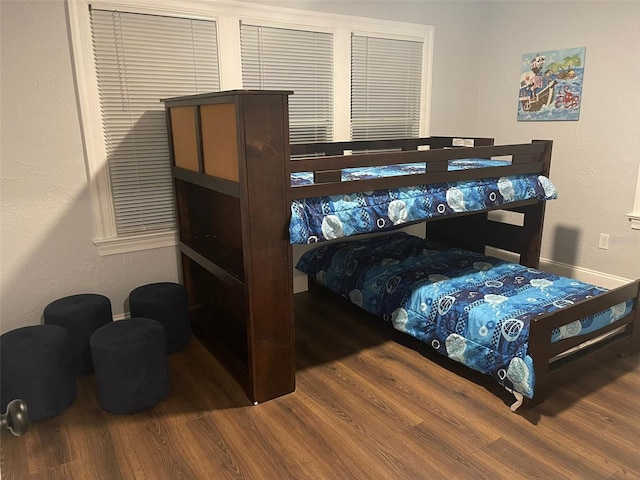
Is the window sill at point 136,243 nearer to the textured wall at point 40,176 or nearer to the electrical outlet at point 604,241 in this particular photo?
the textured wall at point 40,176

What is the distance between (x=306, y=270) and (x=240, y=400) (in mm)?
1303

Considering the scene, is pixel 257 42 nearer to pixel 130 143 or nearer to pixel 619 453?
pixel 130 143

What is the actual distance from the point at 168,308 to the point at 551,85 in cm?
Answer: 307

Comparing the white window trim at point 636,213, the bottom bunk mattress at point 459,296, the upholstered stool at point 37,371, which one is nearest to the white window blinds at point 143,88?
the upholstered stool at point 37,371

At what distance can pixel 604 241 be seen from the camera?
3443mm

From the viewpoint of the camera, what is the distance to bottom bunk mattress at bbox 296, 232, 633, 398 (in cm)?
217

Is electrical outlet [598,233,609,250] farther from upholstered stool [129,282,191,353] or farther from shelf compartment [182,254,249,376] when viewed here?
upholstered stool [129,282,191,353]

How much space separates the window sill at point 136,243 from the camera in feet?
9.12

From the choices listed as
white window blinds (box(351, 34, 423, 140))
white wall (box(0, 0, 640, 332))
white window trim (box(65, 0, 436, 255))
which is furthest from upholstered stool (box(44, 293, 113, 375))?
white window blinds (box(351, 34, 423, 140))

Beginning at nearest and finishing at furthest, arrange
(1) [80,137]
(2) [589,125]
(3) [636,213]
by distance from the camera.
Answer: (1) [80,137] → (3) [636,213] → (2) [589,125]

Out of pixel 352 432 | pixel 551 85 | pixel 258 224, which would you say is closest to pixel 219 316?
pixel 258 224

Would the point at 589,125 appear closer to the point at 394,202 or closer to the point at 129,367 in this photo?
the point at 394,202

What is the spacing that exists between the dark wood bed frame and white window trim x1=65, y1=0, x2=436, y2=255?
1.24ft

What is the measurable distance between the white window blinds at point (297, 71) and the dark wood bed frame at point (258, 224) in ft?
2.20
